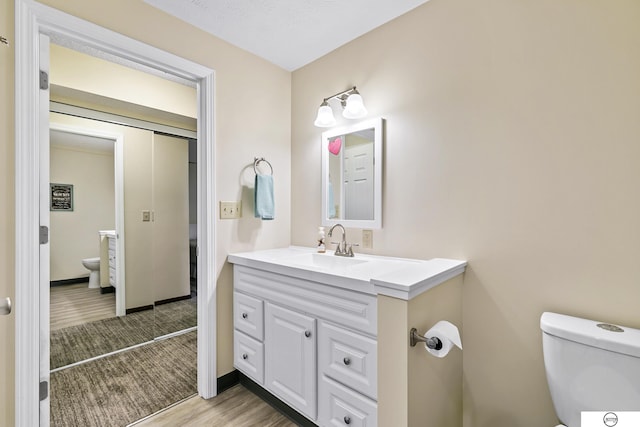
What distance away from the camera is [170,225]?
9.65 ft

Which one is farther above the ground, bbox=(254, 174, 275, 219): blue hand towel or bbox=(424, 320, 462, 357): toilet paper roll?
bbox=(254, 174, 275, 219): blue hand towel

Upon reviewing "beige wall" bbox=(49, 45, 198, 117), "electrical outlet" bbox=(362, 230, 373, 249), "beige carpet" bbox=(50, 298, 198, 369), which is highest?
"beige wall" bbox=(49, 45, 198, 117)

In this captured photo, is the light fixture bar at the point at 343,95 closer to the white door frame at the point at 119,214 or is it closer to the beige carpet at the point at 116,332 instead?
the white door frame at the point at 119,214

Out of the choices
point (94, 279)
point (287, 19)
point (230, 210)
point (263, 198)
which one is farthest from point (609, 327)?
point (94, 279)

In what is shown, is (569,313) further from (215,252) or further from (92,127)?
(92,127)

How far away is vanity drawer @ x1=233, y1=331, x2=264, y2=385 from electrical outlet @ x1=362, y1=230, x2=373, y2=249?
918 millimetres

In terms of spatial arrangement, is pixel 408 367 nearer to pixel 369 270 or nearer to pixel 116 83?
pixel 369 270

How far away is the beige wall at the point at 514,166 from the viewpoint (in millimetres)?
1105

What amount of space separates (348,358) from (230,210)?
1251 mm

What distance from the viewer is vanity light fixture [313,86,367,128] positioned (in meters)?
1.82

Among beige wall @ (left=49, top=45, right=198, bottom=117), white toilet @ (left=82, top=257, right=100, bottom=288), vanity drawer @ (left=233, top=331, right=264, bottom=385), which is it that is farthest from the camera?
white toilet @ (left=82, top=257, right=100, bottom=288)
